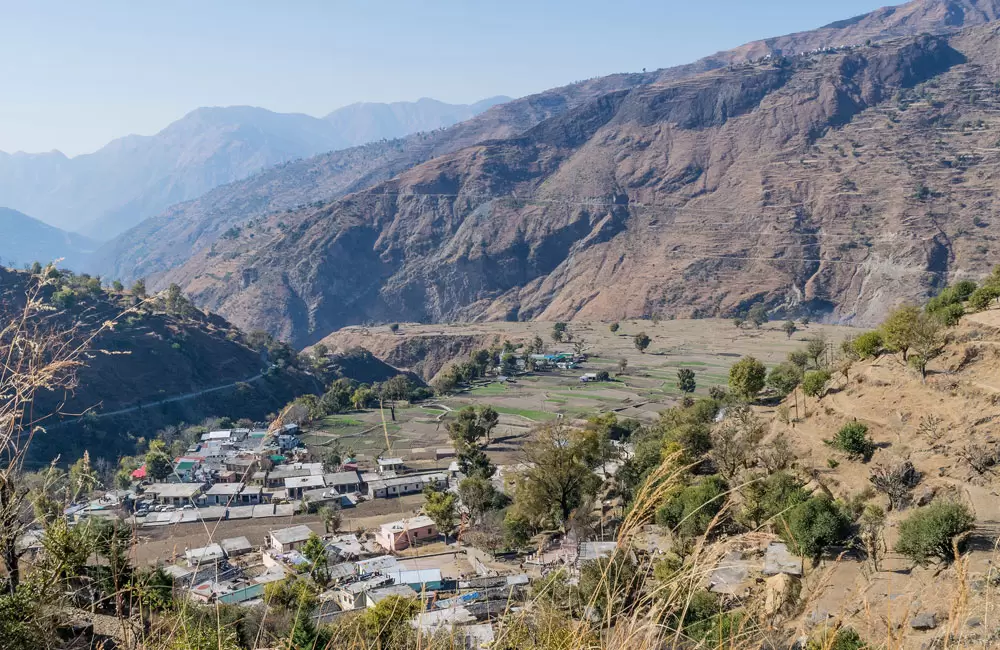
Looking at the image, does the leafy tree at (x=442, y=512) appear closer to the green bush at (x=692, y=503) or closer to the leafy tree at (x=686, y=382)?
the green bush at (x=692, y=503)

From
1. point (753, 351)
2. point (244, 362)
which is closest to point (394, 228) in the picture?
point (244, 362)

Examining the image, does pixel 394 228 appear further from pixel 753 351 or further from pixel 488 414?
pixel 488 414

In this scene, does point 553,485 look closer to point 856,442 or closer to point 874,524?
point 856,442

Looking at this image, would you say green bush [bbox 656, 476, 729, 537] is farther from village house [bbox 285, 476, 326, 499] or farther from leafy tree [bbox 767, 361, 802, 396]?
village house [bbox 285, 476, 326, 499]

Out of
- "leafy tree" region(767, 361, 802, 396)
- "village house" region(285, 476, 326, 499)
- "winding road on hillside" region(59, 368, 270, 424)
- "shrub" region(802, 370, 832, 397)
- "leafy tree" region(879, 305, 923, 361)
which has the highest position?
"leafy tree" region(879, 305, 923, 361)

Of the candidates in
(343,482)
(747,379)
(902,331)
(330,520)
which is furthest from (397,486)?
(902,331)

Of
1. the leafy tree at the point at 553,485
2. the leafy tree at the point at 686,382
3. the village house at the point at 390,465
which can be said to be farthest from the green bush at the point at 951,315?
the village house at the point at 390,465

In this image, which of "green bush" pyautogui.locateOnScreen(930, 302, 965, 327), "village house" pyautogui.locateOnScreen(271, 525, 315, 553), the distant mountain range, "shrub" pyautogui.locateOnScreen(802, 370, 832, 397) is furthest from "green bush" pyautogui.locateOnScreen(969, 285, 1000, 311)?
the distant mountain range
